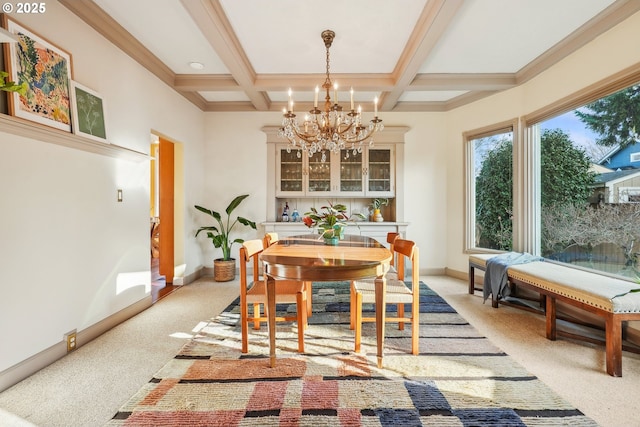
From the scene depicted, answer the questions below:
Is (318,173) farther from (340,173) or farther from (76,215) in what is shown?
(76,215)

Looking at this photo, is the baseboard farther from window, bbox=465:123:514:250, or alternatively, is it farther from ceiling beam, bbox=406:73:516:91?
window, bbox=465:123:514:250

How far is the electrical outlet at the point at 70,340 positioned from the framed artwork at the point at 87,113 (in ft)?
4.89

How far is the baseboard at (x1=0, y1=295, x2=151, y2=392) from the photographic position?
72.3 inches

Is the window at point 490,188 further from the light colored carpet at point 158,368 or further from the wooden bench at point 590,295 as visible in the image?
the light colored carpet at point 158,368

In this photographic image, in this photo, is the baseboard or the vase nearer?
the baseboard

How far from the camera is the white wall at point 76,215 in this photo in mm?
1866

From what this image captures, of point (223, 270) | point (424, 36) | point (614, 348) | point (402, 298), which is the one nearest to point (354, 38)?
point (424, 36)

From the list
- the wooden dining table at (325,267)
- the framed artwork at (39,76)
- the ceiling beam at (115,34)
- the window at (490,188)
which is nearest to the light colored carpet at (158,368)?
the wooden dining table at (325,267)

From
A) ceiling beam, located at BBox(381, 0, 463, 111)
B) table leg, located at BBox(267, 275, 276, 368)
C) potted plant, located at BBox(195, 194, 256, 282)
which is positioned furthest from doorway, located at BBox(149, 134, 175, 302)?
ceiling beam, located at BBox(381, 0, 463, 111)

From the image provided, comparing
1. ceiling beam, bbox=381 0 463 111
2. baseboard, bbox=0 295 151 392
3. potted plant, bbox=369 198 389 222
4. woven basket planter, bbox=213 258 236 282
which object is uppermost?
ceiling beam, bbox=381 0 463 111

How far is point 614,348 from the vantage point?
1.99m

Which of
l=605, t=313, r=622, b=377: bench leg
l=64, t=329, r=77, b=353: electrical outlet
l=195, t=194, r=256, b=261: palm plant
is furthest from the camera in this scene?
l=195, t=194, r=256, b=261: palm plant

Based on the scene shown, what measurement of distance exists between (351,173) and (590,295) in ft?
10.6

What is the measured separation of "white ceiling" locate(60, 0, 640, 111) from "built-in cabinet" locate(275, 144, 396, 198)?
1041mm
